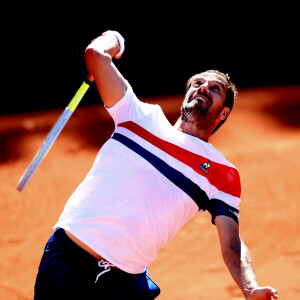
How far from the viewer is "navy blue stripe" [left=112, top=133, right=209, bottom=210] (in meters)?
2.26

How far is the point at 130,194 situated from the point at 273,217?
2.61 m

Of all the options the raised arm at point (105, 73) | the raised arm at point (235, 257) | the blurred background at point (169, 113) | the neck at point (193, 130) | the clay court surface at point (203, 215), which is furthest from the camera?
the blurred background at point (169, 113)

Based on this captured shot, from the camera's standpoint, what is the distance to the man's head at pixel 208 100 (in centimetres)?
258

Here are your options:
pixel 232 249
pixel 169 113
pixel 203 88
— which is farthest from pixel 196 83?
pixel 169 113

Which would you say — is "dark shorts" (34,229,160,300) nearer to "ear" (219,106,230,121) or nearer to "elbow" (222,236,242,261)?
"elbow" (222,236,242,261)

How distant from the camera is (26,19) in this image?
7488 mm

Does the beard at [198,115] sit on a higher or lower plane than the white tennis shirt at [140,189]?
higher

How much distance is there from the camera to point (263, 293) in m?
2.00

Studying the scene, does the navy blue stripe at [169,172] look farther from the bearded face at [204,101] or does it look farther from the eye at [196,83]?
the eye at [196,83]

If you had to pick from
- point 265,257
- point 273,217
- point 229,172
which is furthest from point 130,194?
point 273,217

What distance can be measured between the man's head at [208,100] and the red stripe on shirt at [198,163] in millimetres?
250

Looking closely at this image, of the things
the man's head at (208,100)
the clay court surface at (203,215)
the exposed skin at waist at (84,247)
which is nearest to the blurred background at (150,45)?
the clay court surface at (203,215)

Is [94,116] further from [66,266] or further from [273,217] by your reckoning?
[66,266]

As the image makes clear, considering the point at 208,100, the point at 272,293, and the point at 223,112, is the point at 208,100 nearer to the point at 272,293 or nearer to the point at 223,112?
the point at 223,112
